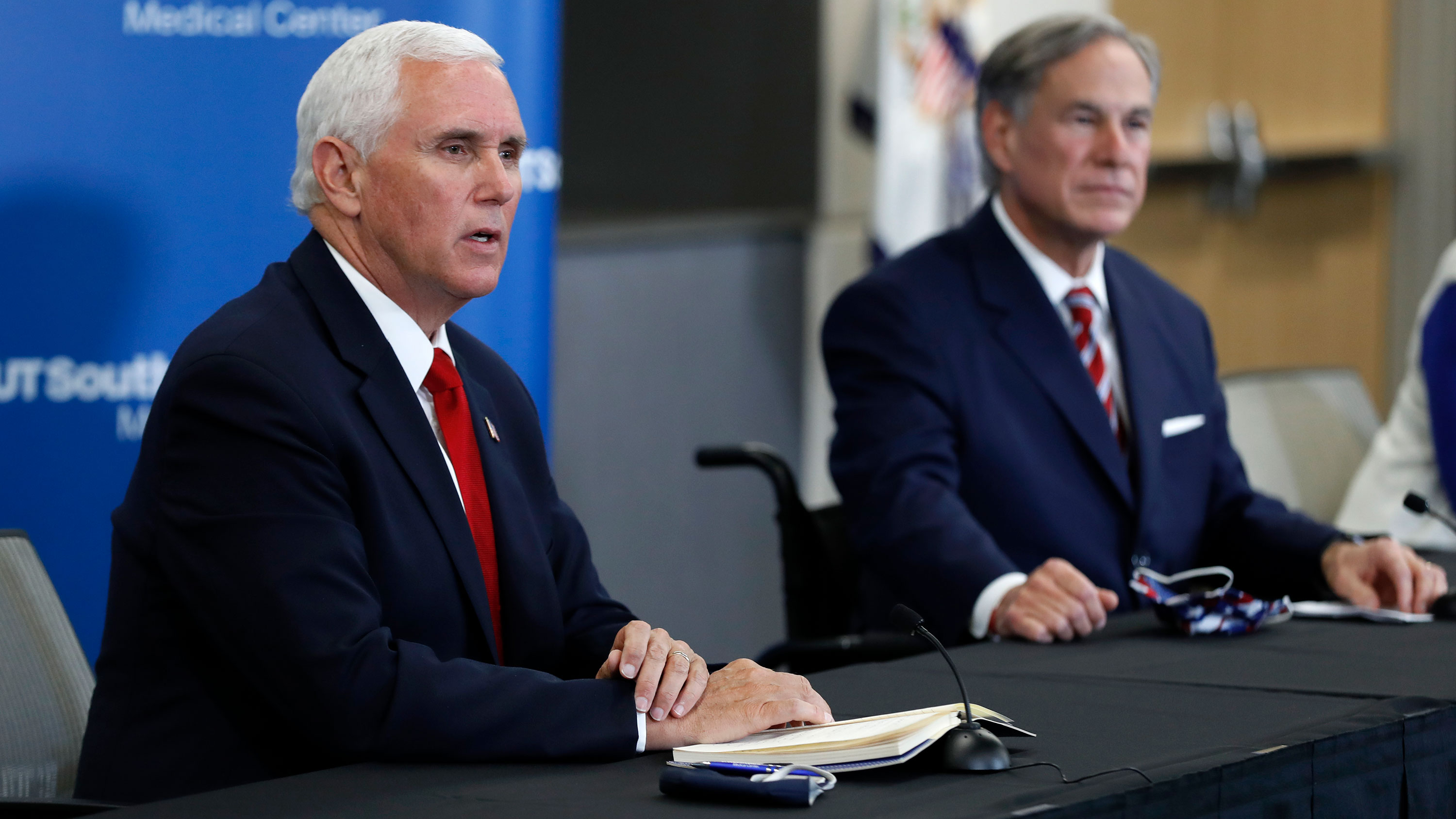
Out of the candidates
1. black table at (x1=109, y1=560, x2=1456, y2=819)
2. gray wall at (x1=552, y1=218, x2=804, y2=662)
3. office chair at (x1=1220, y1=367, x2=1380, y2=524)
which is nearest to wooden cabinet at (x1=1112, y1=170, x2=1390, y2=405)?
gray wall at (x1=552, y1=218, x2=804, y2=662)

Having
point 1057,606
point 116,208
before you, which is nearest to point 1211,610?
point 1057,606

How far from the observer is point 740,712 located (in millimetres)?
1419

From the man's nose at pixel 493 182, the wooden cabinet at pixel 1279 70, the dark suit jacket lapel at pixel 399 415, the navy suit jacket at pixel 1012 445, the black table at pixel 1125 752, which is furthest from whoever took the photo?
the wooden cabinet at pixel 1279 70

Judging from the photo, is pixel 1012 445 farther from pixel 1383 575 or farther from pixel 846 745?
pixel 846 745

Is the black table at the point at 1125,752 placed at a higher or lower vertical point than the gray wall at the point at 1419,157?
lower

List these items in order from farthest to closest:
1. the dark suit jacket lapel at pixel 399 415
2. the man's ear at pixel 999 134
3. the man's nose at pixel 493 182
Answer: the man's ear at pixel 999 134 → the man's nose at pixel 493 182 → the dark suit jacket lapel at pixel 399 415

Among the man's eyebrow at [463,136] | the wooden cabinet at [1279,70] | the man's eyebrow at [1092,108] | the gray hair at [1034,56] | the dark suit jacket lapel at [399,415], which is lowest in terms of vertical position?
the dark suit jacket lapel at [399,415]

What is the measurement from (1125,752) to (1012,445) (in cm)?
117

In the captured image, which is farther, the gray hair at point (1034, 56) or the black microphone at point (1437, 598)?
the gray hair at point (1034, 56)

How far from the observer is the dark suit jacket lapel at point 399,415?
5.32 ft

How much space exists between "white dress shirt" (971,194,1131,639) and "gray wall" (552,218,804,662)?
1701 millimetres

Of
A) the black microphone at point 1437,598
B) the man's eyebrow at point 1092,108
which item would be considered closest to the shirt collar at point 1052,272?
the man's eyebrow at point 1092,108

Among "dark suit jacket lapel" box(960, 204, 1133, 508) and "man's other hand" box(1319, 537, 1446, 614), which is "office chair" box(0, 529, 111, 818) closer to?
"dark suit jacket lapel" box(960, 204, 1133, 508)

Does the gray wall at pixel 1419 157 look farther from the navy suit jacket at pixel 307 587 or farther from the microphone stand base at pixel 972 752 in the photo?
the microphone stand base at pixel 972 752
